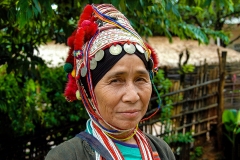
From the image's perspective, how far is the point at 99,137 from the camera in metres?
1.55

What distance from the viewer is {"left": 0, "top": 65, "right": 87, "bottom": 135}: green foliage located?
381cm

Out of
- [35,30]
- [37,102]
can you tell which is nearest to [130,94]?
[35,30]

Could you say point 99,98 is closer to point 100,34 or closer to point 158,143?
point 100,34

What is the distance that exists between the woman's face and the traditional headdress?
0.03 metres

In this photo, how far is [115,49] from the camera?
1475 millimetres

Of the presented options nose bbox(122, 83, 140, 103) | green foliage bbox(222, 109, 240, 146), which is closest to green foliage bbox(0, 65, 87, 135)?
nose bbox(122, 83, 140, 103)

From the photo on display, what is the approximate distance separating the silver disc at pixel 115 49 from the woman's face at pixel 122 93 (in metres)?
0.03

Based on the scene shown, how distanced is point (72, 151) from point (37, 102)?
131 inches

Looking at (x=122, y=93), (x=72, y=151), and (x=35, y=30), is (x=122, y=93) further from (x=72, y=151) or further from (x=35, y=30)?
(x=35, y=30)

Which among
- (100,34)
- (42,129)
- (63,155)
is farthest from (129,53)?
(42,129)

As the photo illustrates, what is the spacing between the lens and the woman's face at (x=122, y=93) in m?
1.47

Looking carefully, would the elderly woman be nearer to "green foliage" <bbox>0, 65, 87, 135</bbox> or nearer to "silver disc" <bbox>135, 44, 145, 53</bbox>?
"silver disc" <bbox>135, 44, 145, 53</bbox>

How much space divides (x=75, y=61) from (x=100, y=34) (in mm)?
191

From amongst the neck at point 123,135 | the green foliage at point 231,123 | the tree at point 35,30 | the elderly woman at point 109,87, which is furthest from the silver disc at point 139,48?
the green foliage at point 231,123
